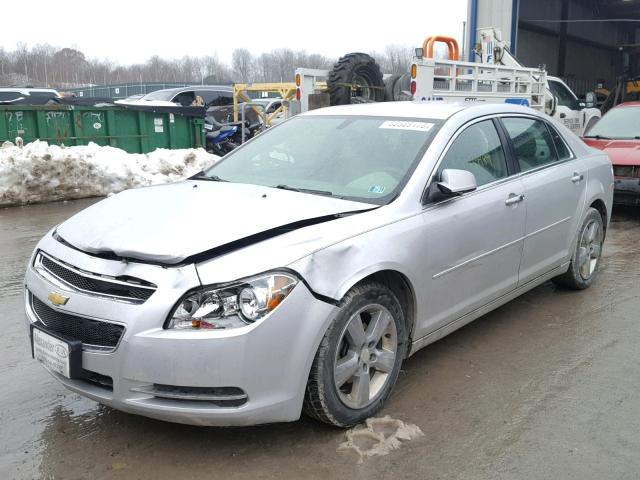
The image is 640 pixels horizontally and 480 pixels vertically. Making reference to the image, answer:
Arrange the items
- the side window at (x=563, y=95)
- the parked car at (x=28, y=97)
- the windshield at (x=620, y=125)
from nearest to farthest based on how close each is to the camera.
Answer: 1. the windshield at (x=620, y=125)
2. the side window at (x=563, y=95)
3. the parked car at (x=28, y=97)

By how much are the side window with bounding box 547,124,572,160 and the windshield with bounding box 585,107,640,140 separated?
4.74 meters

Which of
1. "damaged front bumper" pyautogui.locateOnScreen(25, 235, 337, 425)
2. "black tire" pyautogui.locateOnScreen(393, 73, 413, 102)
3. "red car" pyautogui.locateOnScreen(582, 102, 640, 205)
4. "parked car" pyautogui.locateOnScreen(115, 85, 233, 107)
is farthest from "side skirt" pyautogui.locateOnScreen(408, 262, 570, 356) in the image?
"parked car" pyautogui.locateOnScreen(115, 85, 233, 107)

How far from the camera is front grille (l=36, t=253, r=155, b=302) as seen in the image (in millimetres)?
2717

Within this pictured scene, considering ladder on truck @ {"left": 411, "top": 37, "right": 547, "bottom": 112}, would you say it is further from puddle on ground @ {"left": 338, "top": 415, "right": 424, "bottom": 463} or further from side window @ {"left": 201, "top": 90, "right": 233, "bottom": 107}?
side window @ {"left": 201, "top": 90, "right": 233, "bottom": 107}

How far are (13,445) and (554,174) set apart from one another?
394 cm

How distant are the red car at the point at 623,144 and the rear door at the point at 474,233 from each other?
4805 millimetres

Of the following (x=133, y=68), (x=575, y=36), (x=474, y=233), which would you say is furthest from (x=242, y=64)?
(x=474, y=233)

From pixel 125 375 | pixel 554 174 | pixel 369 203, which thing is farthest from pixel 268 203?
pixel 554 174

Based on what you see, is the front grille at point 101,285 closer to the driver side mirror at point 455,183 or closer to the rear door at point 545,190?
the driver side mirror at point 455,183

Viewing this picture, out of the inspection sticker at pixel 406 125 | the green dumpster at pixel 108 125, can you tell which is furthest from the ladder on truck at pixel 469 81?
the green dumpster at pixel 108 125

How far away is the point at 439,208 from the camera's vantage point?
362 centimetres

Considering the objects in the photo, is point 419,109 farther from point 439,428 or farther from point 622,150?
point 622,150

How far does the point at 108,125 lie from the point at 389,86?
564 centimetres

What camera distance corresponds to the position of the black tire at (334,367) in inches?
115
